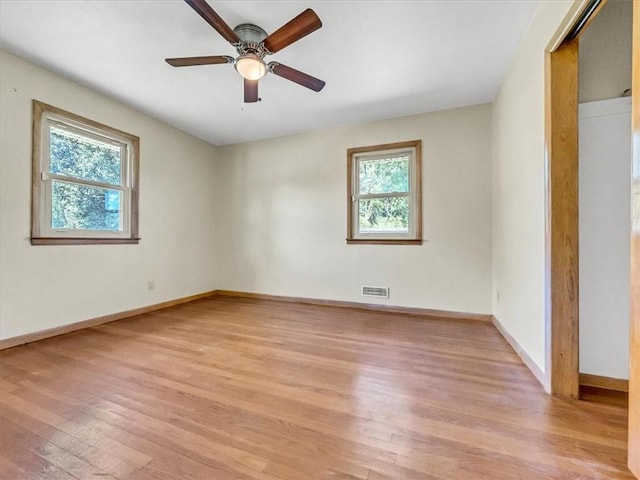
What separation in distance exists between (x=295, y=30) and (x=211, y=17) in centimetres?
49

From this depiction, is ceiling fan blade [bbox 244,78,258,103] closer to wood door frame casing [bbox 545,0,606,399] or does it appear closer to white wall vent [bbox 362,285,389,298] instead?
wood door frame casing [bbox 545,0,606,399]

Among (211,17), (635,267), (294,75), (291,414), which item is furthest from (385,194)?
(291,414)

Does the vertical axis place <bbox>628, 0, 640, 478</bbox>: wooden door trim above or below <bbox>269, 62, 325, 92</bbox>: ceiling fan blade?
below

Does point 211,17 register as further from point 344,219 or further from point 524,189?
point 344,219

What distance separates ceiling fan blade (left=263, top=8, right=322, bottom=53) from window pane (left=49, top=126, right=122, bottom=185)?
2.35 m

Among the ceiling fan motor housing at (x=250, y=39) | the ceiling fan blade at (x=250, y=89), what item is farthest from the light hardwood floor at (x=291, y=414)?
the ceiling fan motor housing at (x=250, y=39)

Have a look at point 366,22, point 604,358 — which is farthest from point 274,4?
point 604,358

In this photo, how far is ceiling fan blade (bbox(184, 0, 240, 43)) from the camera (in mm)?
1498

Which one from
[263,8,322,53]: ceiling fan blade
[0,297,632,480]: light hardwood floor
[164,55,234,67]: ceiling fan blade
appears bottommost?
[0,297,632,480]: light hardwood floor

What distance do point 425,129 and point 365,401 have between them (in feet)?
9.89

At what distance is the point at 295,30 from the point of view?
5.62ft

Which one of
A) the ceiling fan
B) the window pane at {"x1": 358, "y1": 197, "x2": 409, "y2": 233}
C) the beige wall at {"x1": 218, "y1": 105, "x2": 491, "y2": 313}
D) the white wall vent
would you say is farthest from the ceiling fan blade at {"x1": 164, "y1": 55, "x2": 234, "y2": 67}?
the white wall vent

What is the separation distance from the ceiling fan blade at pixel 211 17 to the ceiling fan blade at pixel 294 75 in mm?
302

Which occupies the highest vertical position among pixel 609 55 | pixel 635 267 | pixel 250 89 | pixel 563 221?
pixel 250 89
